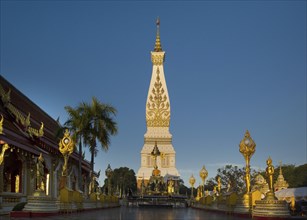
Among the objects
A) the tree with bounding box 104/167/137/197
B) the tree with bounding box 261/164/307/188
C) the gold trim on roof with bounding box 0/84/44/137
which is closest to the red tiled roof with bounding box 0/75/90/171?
the gold trim on roof with bounding box 0/84/44/137

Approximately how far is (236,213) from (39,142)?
1284 cm

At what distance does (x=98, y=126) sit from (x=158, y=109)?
59030 mm

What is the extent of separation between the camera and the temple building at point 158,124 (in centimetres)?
8394

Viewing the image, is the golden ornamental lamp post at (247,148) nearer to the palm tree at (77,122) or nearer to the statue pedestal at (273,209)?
the statue pedestal at (273,209)

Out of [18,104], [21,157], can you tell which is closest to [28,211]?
[21,157]

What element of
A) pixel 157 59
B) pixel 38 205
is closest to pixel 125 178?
pixel 157 59

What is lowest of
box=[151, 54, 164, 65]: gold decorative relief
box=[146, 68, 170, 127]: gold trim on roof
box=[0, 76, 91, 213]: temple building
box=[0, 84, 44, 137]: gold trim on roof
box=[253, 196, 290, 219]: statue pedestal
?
box=[253, 196, 290, 219]: statue pedestal

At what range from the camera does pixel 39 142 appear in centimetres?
2773

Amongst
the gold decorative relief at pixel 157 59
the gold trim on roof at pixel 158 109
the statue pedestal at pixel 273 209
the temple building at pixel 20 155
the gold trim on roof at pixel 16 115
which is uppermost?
the gold decorative relief at pixel 157 59

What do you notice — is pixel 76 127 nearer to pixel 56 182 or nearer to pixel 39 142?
pixel 39 142

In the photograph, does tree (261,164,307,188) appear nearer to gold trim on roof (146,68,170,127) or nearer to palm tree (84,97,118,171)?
gold trim on roof (146,68,170,127)

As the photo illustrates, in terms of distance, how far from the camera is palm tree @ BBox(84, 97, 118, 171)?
3078 cm

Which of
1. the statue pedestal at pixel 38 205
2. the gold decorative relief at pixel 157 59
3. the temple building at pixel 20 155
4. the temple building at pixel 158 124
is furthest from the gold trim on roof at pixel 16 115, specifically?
the gold decorative relief at pixel 157 59

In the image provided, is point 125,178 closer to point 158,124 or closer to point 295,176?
point 158,124
